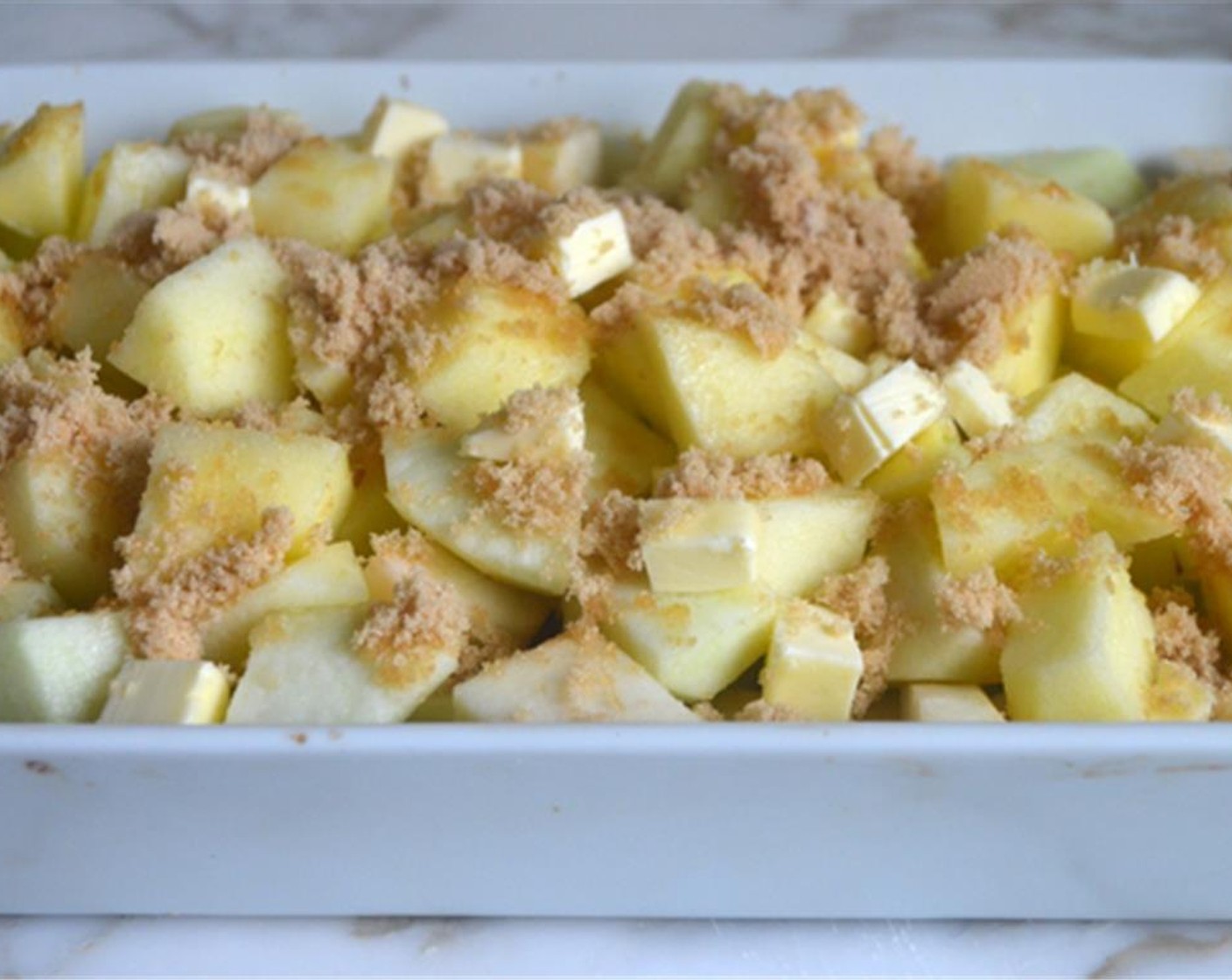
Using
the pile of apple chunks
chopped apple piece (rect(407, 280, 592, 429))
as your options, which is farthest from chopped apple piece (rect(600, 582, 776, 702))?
chopped apple piece (rect(407, 280, 592, 429))

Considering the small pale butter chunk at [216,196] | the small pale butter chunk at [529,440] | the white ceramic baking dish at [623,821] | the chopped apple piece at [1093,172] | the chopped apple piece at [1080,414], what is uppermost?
the small pale butter chunk at [216,196]

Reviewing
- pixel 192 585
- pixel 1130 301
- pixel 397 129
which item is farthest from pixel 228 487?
pixel 1130 301

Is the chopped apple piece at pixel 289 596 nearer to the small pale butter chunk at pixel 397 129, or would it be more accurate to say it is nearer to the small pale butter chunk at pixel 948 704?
the small pale butter chunk at pixel 948 704

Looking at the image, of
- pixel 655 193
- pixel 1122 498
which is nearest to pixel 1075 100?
pixel 655 193

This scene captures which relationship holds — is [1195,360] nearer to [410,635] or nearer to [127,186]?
[410,635]

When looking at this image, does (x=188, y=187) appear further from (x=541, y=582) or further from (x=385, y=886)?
(x=385, y=886)

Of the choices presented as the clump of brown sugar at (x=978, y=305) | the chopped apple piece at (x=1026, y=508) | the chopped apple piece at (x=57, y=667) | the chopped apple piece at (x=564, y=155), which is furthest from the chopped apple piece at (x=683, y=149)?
the chopped apple piece at (x=57, y=667)
